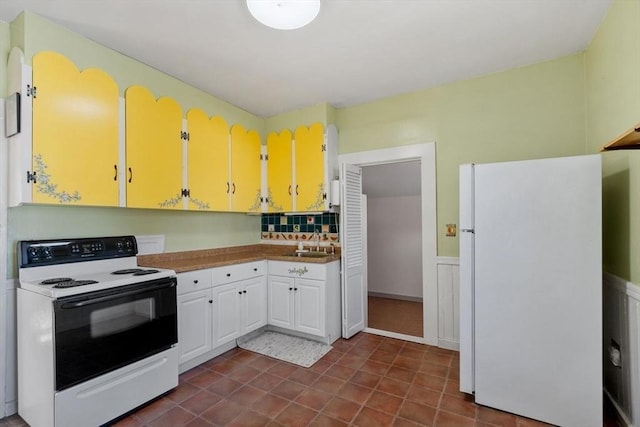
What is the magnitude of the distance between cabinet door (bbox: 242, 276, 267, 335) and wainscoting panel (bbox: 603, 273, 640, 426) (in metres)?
2.74

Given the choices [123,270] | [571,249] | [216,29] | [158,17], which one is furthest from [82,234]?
[571,249]

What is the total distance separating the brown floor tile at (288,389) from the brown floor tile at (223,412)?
278 mm

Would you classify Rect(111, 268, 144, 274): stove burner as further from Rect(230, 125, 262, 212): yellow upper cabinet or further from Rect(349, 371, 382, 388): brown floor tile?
Rect(349, 371, 382, 388): brown floor tile

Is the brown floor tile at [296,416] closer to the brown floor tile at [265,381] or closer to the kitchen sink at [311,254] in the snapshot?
the brown floor tile at [265,381]

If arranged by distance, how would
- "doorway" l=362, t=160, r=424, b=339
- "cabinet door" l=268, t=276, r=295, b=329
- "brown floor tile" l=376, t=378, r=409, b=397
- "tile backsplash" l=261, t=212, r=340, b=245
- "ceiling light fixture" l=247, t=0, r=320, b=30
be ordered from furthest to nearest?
A: "doorway" l=362, t=160, r=424, b=339
"tile backsplash" l=261, t=212, r=340, b=245
"cabinet door" l=268, t=276, r=295, b=329
"brown floor tile" l=376, t=378, r=409, b=397
"ceiling light fixture" l=247, t=0, r=320, b=30

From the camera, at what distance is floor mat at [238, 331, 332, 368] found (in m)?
2.70

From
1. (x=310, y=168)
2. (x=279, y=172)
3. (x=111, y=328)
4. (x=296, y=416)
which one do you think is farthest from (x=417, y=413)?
(x=279, y=172)

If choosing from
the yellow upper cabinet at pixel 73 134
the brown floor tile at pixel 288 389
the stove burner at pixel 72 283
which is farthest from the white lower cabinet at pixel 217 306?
the yellow upper cabinet at pixel 73 134

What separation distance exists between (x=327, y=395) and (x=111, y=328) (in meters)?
1.48

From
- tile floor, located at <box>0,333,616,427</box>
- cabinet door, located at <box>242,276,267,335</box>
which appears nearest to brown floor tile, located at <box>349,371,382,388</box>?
tile floor, located at <box>0,333,616,427</box>

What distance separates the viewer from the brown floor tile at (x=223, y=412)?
6.19 ft

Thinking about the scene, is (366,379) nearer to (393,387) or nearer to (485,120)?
(393,387)

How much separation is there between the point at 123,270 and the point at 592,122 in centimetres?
371

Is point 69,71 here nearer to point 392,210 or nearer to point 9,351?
point 9,351
